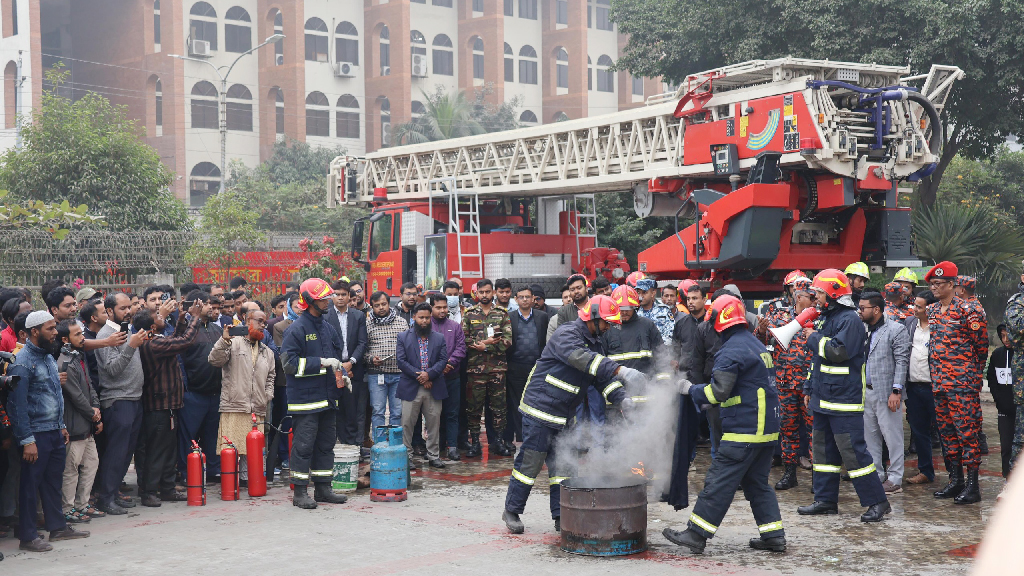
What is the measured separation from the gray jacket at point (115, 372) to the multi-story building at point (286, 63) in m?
36.5

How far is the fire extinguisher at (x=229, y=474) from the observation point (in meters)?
9.12

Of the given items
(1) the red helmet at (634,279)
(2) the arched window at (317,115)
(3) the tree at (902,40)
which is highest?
(2) the arched window at (317,115)

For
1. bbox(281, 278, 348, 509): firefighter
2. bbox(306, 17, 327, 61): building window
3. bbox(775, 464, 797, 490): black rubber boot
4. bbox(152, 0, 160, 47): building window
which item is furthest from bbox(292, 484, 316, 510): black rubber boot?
bbox(306, 17, 327, 61): building window

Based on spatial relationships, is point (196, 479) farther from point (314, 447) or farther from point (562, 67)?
point (562, 67)

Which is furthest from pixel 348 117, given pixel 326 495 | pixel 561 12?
pixel 326 495

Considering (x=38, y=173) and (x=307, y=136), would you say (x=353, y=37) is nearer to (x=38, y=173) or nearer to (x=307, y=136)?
(x=307, y=136)

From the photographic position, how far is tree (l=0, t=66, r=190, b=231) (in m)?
23.8

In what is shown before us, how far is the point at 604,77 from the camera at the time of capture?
61594mm

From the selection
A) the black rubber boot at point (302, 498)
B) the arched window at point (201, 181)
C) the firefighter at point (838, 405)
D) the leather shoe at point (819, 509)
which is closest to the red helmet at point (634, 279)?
the firefighter at point (838, 405)

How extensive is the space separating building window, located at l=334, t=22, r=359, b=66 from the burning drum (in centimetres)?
4838

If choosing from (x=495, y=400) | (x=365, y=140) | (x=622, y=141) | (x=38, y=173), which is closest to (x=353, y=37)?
(x=365, y=140)

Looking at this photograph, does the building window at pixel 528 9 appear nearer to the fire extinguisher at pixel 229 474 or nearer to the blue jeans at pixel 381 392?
the blue jeans at pixel 381 392

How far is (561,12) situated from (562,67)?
3.28 meters

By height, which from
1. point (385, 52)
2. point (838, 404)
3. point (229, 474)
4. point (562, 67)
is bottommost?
point (229, 474)
